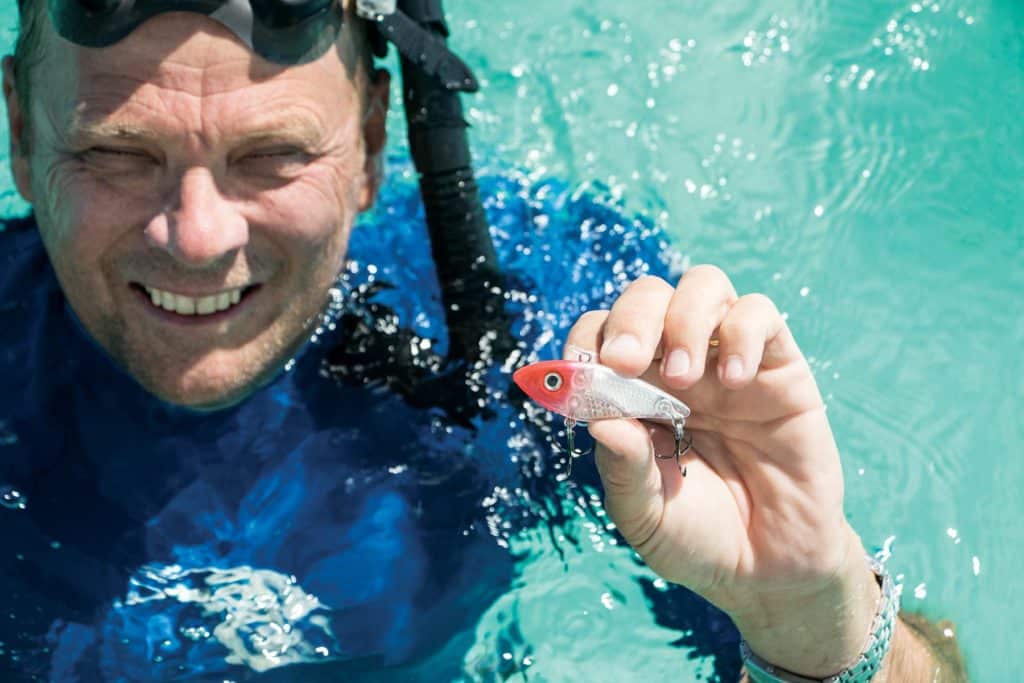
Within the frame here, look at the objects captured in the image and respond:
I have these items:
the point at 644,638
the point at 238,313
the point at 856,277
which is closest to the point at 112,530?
the point at 238,313

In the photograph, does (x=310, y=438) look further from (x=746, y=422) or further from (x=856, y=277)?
(x=856, y=277)

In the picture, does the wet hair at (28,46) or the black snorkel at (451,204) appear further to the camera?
the black snorkel at (451,204)

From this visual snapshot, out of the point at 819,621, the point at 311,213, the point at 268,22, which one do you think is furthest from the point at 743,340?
the point at 268,22

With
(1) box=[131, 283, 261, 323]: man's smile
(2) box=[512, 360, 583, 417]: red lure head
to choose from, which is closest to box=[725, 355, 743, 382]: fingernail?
(2) box=[512, 360, 583, 417]: red lure head

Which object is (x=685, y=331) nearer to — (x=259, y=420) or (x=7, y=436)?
(x=259, y=420)

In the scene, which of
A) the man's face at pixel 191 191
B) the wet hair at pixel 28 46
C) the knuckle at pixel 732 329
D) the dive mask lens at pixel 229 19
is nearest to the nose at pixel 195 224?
the man's face at pixel 191 191

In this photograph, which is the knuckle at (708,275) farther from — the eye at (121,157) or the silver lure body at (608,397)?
the eye at (121,157)
